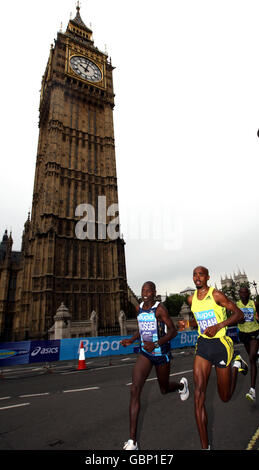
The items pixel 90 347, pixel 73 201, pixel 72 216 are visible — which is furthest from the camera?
pixel 73 201

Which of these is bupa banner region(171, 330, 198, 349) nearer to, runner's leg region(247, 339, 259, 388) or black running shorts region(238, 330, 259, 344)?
black running shorts region(238, 330, 259, 344)

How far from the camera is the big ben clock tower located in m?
29.0

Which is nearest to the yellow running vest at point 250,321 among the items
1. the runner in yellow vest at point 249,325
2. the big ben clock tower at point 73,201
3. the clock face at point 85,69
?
the runner in yellow vest at point 249,325

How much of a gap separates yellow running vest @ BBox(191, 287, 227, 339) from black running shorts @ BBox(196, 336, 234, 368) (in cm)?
7

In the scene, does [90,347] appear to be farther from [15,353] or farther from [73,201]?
[73,201]

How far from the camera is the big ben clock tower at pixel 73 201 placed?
28953 millimetres

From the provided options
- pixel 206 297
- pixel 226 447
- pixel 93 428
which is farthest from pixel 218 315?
pixel 93 428

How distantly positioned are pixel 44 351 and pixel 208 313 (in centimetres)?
1077

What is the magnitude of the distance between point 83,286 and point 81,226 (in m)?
7.54

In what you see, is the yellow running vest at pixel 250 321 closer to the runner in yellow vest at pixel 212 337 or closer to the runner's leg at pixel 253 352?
the runner's leg at pixel 253 352

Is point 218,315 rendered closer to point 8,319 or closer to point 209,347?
point 209,347


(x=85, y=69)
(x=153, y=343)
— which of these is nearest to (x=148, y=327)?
(x=153, y=343)

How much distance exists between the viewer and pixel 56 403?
4.93m

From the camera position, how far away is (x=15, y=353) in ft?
36.7
